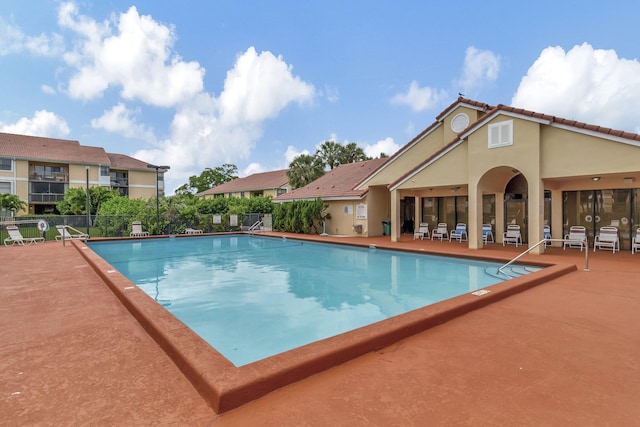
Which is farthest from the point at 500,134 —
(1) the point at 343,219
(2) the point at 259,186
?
(2) the point at 259,186

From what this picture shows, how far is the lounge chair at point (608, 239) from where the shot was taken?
13297mm

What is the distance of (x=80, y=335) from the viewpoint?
4.75 meters

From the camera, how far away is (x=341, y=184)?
2388cm

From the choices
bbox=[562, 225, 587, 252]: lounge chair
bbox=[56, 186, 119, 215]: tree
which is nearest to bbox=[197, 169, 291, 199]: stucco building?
bbox=[56, 186, 119, 215]: tree

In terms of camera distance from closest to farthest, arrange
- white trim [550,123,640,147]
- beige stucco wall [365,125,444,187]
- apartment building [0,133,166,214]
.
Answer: white trim [550,123,640,147] → beige stucco wall [365,125,444,187] → apartment building [0,133,166,214]

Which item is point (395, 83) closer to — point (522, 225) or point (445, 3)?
point (445, 3)

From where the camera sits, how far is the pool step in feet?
32.5

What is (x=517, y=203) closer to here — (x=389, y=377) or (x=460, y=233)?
(x=460, y=233)

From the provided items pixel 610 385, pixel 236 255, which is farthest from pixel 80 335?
pixel 236 255

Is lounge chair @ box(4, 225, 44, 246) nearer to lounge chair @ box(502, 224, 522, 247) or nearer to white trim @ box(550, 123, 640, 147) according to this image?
lounge chair @ box(502, 224, 522, 247)

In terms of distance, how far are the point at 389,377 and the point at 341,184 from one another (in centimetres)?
2070

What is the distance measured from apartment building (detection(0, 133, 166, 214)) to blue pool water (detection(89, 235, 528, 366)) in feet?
95.5

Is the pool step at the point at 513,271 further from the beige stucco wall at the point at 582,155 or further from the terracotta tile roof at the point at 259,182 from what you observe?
the terracotta tile roof at the point at 259,182

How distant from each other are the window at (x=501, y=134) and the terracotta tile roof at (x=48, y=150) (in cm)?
4179
